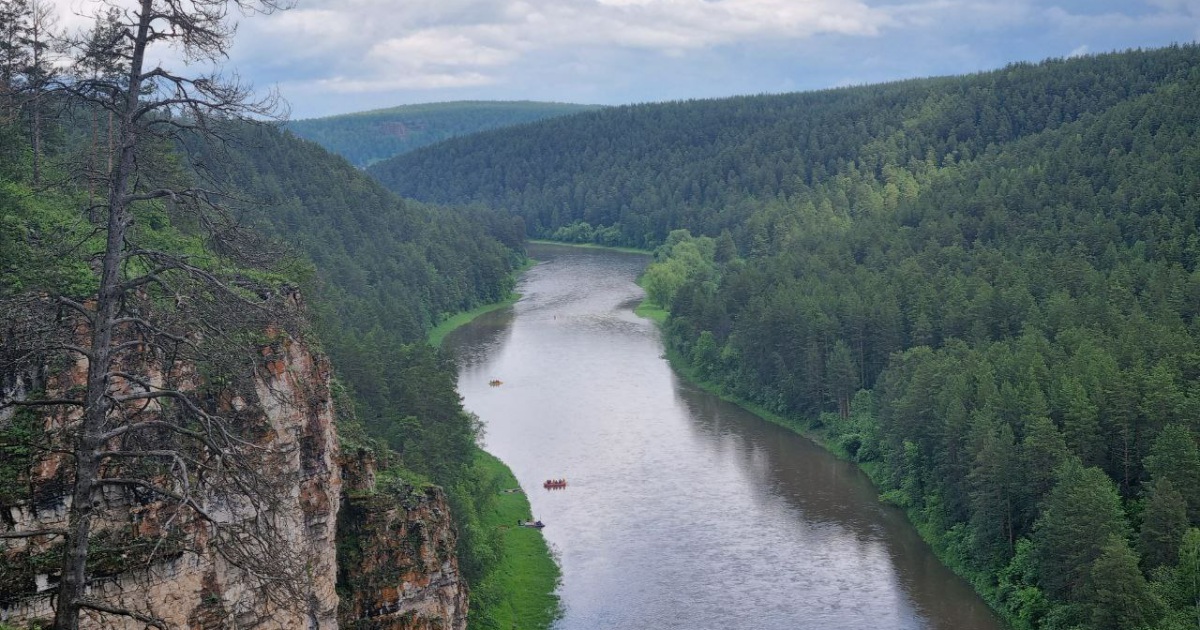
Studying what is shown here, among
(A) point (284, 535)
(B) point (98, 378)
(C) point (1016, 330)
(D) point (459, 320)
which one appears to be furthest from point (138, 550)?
(D) point (459, 320)

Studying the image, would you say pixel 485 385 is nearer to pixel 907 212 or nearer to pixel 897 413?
pixel 897 413

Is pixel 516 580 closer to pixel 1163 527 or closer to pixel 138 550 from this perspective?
pixel 1163 527

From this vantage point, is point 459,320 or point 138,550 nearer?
point 138,550

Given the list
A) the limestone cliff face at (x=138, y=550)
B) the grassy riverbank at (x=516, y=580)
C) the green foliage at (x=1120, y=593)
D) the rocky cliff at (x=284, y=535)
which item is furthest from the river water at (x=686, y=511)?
the limestone cliff face at (x=138, y=550)

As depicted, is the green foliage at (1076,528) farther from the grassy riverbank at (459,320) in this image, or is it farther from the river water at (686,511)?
the grassy riverbank at (459,320)

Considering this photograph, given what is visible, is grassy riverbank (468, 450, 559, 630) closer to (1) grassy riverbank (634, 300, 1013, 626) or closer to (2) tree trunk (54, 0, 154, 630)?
(1) grassy riverbank (634, 300, 1013, 626)

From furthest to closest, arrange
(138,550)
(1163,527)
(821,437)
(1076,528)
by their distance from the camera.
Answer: (821,437) < (1076,528) < (1163,527) < (138,550)

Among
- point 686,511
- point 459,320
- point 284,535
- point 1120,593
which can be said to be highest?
point 284,535
